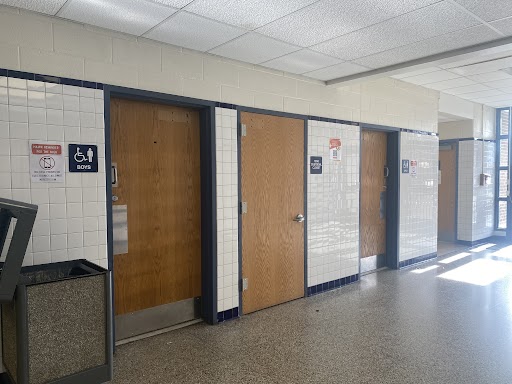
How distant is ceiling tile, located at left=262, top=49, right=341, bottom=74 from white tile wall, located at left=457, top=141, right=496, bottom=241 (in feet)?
15.8

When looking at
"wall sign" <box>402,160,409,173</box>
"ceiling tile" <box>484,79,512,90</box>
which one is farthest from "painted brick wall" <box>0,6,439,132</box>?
"ceiling tile" <box>484,79,512,90</box>

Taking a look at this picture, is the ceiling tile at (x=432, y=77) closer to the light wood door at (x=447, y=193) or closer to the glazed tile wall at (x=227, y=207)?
the light wood door at (x=447, y=193)

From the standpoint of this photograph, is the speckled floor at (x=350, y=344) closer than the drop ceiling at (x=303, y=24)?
No

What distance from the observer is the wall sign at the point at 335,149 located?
4664 mm

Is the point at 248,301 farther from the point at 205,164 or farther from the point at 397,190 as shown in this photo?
the point at 397,190

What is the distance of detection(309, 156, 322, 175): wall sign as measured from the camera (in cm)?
446

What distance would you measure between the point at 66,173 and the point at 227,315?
1.98m

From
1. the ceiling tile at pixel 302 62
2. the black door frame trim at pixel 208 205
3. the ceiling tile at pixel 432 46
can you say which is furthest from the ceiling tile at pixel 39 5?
the ceiling tile at pixel 432 46

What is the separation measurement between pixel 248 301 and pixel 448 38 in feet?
9.96

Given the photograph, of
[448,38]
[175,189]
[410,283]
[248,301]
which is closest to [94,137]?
[175,189]

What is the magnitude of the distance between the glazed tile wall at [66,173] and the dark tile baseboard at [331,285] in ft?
8.14

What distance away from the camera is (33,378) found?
2.09 metres

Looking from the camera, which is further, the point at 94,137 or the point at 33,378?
the point at 94,137

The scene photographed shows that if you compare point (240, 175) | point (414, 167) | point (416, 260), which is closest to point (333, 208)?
point (240, 175)
